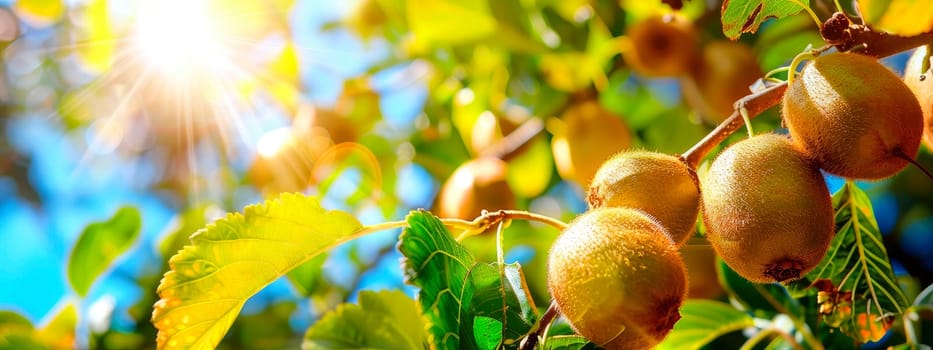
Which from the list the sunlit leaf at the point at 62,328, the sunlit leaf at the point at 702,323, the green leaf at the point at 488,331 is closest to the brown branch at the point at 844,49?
the green leaf at the point at 488,331

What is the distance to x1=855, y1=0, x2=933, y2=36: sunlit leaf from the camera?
0.89 metres

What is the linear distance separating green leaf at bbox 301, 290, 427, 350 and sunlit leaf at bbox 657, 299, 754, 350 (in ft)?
1.39

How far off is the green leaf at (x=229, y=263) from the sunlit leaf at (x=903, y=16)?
64 cm

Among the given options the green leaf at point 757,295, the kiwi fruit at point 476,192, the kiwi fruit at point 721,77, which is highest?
the kiwi fruit at point 476,192

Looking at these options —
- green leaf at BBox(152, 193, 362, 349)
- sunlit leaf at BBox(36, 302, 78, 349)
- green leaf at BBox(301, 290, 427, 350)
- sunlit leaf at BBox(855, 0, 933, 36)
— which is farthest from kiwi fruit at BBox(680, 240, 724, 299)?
sunlit leaf at BBox(36, 302, 78, 349)

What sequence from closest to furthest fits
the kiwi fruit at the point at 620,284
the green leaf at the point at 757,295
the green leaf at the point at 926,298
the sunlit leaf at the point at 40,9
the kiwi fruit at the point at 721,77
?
the kiwi fruit at the point at 620,284
the green leaf at the point at 926,298
the green leaf at the point at 757,295
the kiwi fruit at the point at 721,77
the sunlit leaf at the point at 40,9

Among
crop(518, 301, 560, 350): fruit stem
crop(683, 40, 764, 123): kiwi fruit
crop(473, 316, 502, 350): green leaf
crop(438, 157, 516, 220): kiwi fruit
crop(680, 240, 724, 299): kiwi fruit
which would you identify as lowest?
crop(680, 240, 724, 299): kiwi fruit

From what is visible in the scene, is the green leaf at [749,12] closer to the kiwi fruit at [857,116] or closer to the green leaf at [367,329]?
the kiwi fruit at [857,116]

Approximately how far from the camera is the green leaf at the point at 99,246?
1728 millimetres

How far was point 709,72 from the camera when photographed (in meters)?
1.67

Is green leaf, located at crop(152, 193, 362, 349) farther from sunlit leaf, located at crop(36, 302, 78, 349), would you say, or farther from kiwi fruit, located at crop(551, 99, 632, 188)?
sunlit leaf, located at crop(36, 302, 78, 349)

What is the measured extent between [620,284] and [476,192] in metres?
0.94

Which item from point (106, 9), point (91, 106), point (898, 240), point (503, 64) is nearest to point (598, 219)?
point (503, 64)

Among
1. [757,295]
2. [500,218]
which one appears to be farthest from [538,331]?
[757,295]
